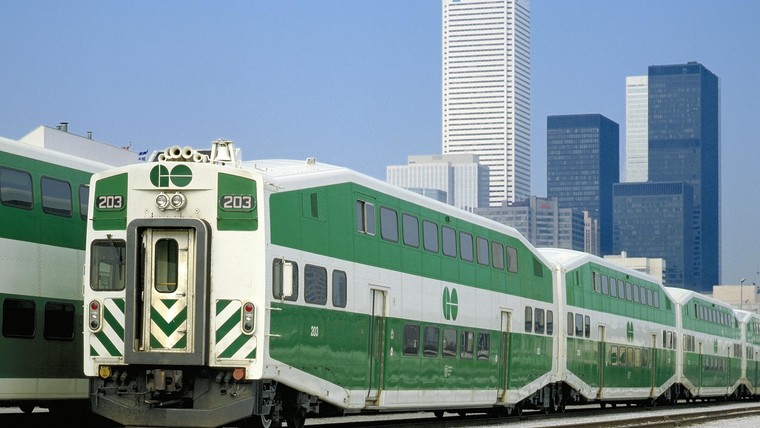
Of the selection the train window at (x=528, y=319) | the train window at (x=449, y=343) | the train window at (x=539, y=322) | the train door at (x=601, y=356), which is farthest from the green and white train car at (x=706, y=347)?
the train window at (x=449, y=343)

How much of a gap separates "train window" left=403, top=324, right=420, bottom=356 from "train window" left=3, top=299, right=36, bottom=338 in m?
7.64

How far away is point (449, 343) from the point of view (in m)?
28.4

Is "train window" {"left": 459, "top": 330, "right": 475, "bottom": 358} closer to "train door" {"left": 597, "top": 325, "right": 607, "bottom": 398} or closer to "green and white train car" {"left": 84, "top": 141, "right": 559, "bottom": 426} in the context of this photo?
"green and white train car" {"left": 84, "top": 141, "right": 559, "bottom": 426}

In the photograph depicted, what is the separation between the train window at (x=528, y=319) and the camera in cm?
3403

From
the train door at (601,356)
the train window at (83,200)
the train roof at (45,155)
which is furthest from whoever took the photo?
the train door at (601,356)

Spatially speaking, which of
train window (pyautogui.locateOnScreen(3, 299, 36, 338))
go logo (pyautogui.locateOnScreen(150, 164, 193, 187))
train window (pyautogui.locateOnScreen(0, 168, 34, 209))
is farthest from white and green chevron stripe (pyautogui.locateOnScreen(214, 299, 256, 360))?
train window (pyautogui.locateOnScreen(0, 168, 34, 209))

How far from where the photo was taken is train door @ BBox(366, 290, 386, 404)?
24.2m

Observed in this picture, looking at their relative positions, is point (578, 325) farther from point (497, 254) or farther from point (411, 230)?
point (411, 230)

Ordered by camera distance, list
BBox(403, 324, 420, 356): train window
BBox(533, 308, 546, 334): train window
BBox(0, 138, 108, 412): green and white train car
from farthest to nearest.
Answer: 1. BBox(533, 308, 546, 334): train window
2. BBox(403, 324, 420, 356): train window
3. BBox(0, 138, 108, 412): green and white train car

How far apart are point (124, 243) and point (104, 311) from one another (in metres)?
1.12

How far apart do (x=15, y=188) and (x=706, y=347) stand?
43692mm

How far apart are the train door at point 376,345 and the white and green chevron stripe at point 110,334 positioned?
581 centimetres

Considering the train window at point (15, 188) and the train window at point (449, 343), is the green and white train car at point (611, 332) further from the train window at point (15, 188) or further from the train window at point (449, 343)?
the train window at point (15, 188)

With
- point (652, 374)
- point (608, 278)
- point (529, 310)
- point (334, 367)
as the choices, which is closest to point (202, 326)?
point (334, 367)
